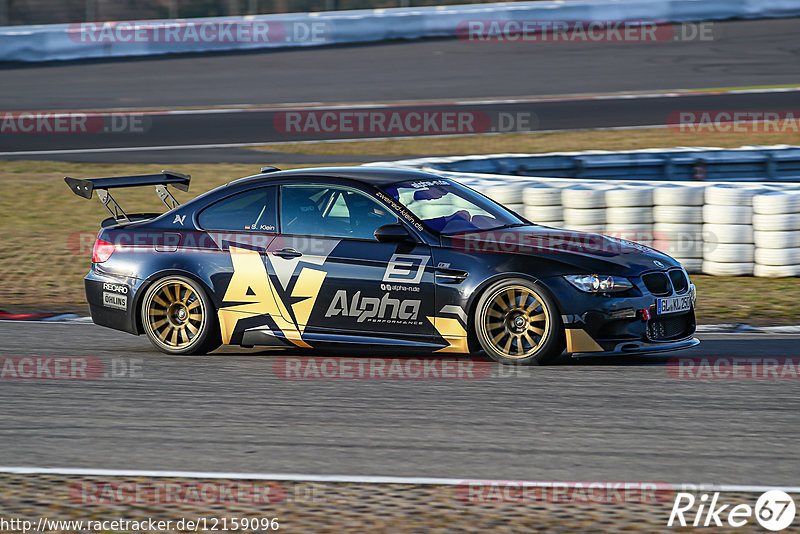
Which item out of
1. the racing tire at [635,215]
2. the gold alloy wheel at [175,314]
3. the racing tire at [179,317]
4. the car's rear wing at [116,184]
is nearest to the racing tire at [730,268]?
the racing tire at [635,215]

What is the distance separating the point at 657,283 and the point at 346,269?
207cm

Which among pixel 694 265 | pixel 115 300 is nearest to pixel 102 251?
pixel 115 300

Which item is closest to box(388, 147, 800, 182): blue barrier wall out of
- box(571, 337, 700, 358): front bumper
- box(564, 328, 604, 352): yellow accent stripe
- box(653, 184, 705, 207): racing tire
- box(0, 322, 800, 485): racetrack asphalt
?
box(653, 184, 705, 207): racing tire

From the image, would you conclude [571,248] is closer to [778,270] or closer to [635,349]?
[635,349]

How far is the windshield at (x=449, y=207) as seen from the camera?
8.16 metres

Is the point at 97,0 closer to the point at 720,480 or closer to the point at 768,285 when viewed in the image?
the point at 768,285

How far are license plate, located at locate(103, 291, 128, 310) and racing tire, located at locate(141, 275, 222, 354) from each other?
0.16 m

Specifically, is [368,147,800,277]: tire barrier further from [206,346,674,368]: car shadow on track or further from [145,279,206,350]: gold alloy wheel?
[145,279,206,350]: gold alloy wheel

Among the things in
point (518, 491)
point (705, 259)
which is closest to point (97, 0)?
point (705, 259)

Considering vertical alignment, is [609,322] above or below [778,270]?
below

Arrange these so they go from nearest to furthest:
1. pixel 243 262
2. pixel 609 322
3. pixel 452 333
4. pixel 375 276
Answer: pixel 609 322 < pixel 452 333 < pixel 375 276 < pixel 243 262

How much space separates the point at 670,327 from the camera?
7.84m

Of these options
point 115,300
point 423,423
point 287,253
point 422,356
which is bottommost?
point 423,423

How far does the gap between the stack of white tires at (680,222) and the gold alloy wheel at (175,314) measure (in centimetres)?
510
